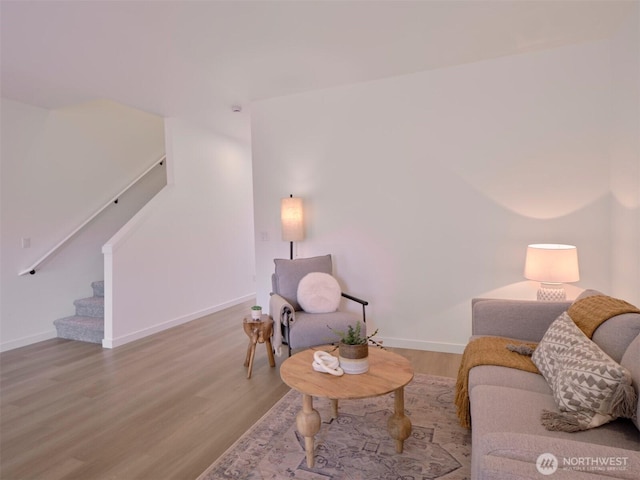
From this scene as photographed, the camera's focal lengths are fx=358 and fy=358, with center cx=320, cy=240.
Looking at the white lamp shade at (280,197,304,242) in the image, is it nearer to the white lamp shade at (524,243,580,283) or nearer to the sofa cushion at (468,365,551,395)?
the white lamp shade at (524,243,580,283)

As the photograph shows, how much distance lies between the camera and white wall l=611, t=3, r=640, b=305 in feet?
8.26

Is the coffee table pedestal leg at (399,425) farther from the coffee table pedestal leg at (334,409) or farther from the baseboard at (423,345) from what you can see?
the baseboard at (423,345)

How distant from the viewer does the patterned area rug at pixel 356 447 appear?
181 centimetres

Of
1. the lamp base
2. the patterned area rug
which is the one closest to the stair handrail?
the patterned area rug


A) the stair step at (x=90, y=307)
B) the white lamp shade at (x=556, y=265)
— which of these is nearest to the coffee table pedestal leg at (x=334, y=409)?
the white lamp shade at (x=556, y=265)

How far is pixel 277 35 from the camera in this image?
106 inches

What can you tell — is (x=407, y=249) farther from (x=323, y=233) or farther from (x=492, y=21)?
(x=492, y=21)

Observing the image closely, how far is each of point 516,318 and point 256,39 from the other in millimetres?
2771

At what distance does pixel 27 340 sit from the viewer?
4.03 meters

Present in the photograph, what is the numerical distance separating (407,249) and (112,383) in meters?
2.88

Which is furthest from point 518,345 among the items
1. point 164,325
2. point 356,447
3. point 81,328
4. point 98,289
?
point 98,289

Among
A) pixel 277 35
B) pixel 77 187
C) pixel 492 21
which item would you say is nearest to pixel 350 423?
pixel 277 35

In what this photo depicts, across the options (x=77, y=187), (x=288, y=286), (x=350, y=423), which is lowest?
(x=350, y=423)

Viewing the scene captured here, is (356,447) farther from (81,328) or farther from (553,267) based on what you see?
(81,328)
